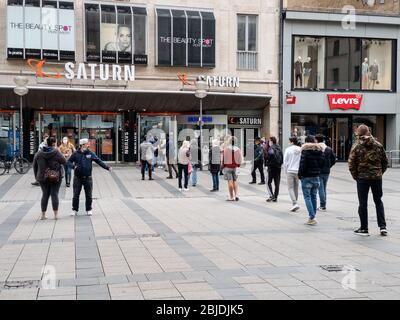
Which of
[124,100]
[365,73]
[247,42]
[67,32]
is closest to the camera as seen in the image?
[67,32]

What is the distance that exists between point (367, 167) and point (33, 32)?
69.6 feet

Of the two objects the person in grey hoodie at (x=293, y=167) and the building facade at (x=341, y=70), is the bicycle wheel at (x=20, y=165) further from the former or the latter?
the person in grey hoodie at (x=293, y=167)

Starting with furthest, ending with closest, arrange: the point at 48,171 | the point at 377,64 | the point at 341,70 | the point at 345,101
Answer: the point at 377,64, the point at 341,70, the point at 345,101, the point at 48,171

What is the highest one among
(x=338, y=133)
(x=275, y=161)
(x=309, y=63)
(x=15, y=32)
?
(x=15, y=32)

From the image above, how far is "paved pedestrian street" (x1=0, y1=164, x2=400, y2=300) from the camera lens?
6.11m

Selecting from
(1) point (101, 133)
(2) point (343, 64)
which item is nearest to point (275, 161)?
(1) point (101, 133)

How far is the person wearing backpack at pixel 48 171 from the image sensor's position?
1213cm

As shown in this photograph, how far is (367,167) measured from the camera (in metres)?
9.63

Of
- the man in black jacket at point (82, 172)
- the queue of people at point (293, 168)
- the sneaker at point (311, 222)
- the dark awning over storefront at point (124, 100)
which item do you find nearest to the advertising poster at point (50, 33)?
the dark awning over storefront at point (124, 100)

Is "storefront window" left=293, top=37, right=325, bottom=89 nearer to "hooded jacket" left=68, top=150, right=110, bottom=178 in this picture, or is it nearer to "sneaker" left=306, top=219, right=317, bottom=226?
"hooded jacket" left=68, top=150, right=110, bottom=178

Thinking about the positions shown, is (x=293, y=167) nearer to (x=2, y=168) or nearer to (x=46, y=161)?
(x=46, y=161)

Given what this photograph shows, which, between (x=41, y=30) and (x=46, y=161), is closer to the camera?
(x=46, y=161)

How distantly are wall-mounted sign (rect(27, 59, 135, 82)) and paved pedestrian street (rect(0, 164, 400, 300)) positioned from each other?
13.3m
